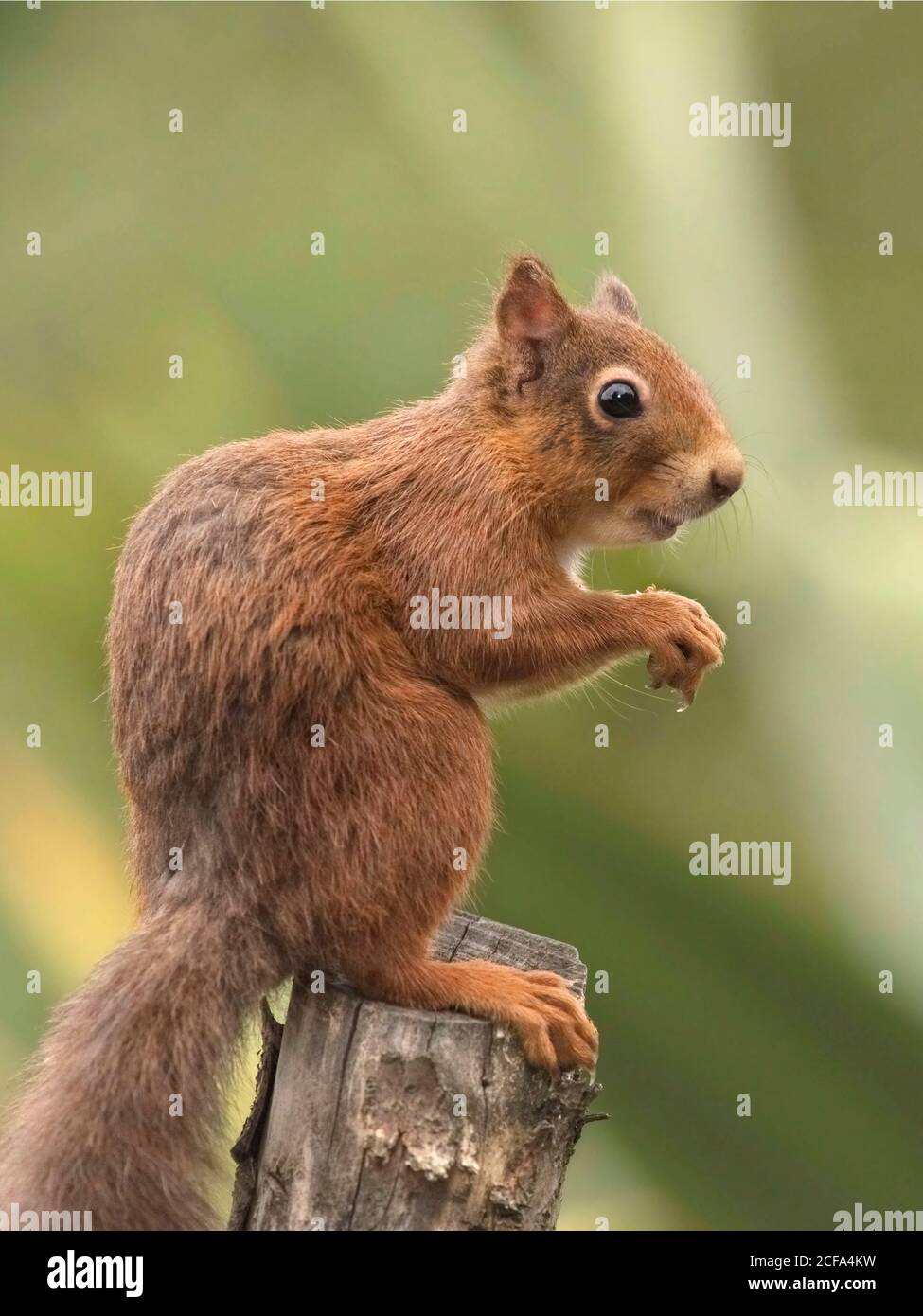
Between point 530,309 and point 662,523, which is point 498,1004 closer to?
point 662,523

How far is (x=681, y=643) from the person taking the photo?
2.92m

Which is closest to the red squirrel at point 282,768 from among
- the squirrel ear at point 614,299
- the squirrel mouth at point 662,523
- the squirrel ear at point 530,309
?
the squirrel mouth at point 662,523

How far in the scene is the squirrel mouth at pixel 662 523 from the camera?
2984mm

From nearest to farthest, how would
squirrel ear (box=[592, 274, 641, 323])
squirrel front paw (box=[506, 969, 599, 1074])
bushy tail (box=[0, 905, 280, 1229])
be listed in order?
bushy tail (box=[0, 905, 280, 1229]) < squirrel front paw (box=[506, 969, 599, 1074]) < squirrel ear (box=[592, 274, 641, 323])

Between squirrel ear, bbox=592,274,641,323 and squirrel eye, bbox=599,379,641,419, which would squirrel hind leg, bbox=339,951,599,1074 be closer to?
squirrel eye, bbox=599,379,641,419

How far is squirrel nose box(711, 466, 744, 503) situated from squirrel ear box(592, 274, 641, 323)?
24.5 inches

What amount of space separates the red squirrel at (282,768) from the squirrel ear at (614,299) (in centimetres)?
66

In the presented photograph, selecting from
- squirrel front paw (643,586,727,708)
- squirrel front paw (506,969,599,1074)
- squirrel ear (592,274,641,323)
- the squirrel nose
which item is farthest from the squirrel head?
squirrel front paw (506,969,599,1074)

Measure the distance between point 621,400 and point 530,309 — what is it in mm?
288

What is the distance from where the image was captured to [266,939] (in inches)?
103

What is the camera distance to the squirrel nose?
290cm

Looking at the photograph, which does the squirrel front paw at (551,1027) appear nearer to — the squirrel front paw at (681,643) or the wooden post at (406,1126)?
the wooden post at (406,1126)

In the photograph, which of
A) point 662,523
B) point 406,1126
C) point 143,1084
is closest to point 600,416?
point 662,523
